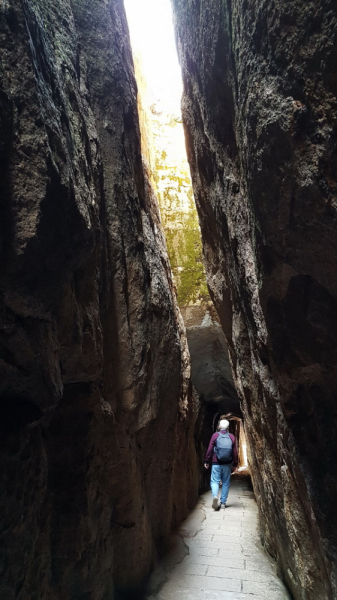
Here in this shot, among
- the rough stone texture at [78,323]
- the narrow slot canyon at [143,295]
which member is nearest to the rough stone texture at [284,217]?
the narrow slot canyon at [143,295]

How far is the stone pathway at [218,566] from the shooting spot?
12.7 ft

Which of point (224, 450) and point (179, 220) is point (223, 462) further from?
point (179, 220)

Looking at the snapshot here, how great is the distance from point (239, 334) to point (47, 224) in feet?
9.15

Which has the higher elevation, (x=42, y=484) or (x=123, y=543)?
(x=42, y=484)

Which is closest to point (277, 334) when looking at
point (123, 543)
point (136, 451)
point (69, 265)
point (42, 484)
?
point (69, 265)

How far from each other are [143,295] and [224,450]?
14.3ft

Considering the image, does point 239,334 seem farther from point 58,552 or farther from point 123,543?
point 58,552

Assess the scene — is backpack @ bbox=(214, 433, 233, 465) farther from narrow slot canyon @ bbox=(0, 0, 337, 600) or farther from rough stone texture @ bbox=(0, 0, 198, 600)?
rough stone texture @ bbox=(0, 0, 198, 600)

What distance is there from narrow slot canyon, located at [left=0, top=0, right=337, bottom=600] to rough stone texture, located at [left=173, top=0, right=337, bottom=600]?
0.01m

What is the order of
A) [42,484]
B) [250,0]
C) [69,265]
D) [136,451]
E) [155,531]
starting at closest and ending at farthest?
[250,0] → [69,265] → [42,484] → [136,451] → [155,531]

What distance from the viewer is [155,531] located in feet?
15.3

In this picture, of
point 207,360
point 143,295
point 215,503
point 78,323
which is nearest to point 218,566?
point 215,503

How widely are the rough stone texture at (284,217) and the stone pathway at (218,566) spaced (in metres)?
0.38

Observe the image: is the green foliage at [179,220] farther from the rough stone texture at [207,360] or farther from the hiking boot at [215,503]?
the hiking boot at [215,503]
